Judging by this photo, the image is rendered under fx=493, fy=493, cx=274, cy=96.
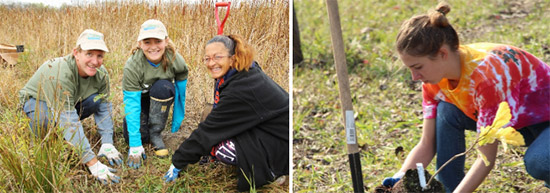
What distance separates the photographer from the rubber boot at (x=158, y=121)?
3.01 meters

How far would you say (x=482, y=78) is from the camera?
1.92 m

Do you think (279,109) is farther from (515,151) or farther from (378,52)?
(378,52)

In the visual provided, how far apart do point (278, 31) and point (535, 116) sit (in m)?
2.12

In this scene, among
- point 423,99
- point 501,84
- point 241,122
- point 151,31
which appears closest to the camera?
point 501,84

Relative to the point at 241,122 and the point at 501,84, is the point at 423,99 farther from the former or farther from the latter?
the point at 241,122

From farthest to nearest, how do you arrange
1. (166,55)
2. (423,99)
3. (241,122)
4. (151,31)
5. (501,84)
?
(166,55) < (151,31) < (241,122) < (423,99) < (501,84)

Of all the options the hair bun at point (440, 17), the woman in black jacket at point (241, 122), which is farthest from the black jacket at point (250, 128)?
the hair bun at point (440, 17)

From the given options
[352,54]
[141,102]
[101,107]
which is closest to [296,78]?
[352,54]

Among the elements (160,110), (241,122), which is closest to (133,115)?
(160,110)

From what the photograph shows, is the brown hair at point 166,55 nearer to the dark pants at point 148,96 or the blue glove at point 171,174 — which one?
the dark pants at point 148,96

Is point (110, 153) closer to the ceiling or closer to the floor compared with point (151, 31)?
closer to the floor

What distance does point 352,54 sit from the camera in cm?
447

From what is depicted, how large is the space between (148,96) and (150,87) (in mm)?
153

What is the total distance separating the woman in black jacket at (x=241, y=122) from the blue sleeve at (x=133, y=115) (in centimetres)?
37
